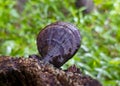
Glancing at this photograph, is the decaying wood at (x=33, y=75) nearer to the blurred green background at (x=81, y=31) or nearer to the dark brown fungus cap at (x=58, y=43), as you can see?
the dark brown fungus cap at (x=58, y=43)

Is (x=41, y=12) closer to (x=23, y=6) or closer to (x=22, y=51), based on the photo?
(x=23, y=6)

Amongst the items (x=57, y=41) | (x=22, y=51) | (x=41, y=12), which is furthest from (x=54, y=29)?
(x=41, y=12)

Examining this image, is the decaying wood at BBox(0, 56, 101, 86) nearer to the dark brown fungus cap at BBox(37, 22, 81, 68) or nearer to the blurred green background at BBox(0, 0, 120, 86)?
the dark brown fungus cap at BBox(37, 22, 81, 68)

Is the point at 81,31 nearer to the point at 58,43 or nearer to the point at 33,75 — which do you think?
the point at 58,43

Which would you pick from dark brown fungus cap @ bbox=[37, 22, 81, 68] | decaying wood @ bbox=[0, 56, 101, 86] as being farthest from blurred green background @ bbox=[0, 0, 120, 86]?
decaying wood @ bbox=[0, 56, 101, 86]

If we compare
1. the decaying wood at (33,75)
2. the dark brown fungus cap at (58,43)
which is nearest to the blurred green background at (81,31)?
the dark brown fungus cap at (58,43)

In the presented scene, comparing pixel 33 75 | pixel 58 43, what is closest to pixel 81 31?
pixel 58 43
